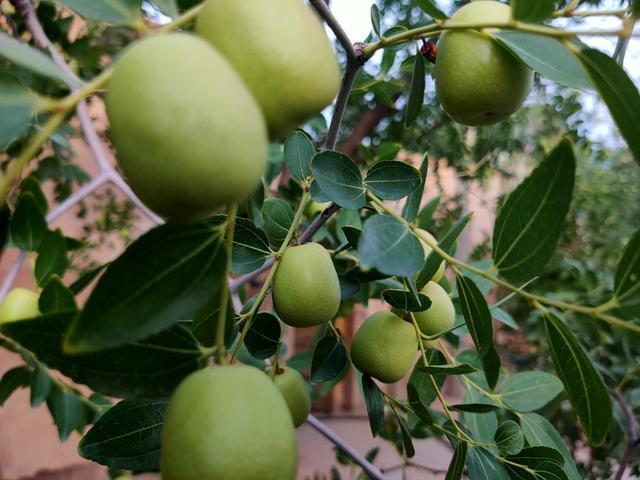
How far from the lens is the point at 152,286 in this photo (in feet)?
0.87

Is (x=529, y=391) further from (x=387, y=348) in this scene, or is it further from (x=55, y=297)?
(x=55, y=297)

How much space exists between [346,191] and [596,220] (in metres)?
2.02

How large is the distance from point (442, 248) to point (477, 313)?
0.30 feet

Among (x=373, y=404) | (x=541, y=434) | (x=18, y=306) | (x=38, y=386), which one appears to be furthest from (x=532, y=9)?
(x=38, y=386)

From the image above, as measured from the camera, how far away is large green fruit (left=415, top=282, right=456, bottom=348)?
56 centimetres

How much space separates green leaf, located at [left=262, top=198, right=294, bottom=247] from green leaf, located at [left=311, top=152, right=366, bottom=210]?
0.47ft

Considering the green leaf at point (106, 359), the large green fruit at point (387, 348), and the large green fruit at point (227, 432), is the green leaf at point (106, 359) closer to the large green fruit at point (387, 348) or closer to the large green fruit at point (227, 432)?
the large green fruit at point (227, 432)

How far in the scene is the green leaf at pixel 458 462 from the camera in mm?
477

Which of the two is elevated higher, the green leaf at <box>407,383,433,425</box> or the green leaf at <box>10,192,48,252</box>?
the green leaf at <box>10,192,48,252</box>

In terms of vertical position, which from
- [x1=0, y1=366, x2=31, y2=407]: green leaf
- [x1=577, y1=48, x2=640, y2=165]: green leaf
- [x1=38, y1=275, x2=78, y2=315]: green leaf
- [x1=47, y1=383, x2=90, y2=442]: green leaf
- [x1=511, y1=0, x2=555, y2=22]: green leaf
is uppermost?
[x1=511, y1=0, x2=555, y2=22]: green leaf

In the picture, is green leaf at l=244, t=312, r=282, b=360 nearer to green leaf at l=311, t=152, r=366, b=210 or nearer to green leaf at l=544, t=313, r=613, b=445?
green leaf at l=311, t=152, r=366, b=210

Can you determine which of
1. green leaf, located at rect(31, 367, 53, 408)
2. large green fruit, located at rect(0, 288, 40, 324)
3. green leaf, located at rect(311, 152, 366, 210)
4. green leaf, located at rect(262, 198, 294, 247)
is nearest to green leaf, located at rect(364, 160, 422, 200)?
green leaf, located at rect(311, 152, 366, 210)

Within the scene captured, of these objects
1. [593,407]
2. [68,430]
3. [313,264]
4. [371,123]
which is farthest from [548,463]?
[371,123]

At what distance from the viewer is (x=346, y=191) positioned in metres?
0.43
